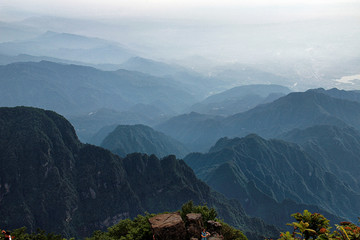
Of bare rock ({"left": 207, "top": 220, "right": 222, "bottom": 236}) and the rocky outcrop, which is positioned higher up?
the rocky outcrop

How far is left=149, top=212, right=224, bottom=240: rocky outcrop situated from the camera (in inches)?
1537

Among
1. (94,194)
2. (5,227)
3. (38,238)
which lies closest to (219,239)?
(38,238)

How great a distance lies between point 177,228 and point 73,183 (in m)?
128

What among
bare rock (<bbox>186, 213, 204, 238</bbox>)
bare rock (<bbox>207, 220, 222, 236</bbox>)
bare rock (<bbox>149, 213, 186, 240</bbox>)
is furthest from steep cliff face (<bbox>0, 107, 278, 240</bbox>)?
bare rock (<bbox>149, 213, 186, 240</bbox>)

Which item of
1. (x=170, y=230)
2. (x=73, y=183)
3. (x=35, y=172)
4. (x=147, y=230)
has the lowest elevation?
(x=73, y=183)

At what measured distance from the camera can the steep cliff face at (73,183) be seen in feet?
434

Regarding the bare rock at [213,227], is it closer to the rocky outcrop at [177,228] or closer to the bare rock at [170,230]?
the rocky outcrop at [177,228]

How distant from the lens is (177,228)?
39.4 m

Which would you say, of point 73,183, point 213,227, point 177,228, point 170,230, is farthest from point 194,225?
point 73,183

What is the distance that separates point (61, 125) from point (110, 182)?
1887 inches

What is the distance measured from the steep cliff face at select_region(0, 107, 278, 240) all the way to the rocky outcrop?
108 meters

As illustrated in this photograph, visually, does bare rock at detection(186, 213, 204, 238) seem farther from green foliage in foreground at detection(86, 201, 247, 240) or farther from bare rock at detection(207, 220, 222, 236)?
green foliage in foreground at detection(86, 201, 247, 240)

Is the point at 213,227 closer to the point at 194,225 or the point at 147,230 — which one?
the point at 194,225

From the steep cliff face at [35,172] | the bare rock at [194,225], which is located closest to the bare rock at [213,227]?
the bare rock at [194,225]
